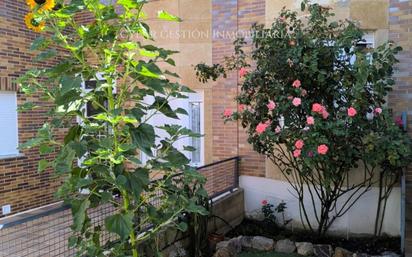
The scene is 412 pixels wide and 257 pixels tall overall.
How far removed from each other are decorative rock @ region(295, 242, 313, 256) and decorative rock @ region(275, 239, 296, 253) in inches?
2.7

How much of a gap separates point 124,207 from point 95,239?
0.33m

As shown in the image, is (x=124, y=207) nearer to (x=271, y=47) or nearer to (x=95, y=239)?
(x=95, y=239)

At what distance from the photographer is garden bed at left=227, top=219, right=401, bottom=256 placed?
4.99 meters

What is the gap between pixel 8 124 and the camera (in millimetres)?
6289

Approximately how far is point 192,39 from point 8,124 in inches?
141

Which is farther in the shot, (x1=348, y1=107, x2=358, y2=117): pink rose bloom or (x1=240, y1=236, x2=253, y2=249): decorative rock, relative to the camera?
(x1=240, y1=236, x2=253, y2=249): decorative rock

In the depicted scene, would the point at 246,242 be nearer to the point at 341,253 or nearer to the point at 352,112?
the point at 341,253

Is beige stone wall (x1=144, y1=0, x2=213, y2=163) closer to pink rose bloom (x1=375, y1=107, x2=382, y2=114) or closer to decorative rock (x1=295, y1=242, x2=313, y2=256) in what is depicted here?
decorative rock (x1=295, y1=242, x2=313, y2=256)

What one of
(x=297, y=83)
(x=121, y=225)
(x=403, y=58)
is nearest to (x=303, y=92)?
(x=297, y=83)

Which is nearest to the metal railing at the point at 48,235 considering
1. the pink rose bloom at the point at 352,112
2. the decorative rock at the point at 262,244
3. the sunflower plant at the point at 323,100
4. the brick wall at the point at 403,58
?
the decorative rock at the point at 262,244

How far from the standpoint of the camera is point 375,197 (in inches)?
211

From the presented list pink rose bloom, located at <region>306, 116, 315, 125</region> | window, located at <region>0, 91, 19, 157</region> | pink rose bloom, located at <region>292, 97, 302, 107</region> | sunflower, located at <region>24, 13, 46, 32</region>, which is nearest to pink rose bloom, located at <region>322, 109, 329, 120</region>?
pink rose bloom, located at <region>306, 116, 315, 125</region>

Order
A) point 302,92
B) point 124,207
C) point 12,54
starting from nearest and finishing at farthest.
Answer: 1. point 124,207
2. point 302,92
3. point 12,54

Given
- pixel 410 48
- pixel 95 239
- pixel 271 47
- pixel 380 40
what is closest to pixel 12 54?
pixel 271 47
